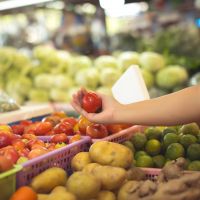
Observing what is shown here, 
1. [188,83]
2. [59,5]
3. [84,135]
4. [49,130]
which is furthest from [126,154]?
[59,5]

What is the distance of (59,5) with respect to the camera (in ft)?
19.3

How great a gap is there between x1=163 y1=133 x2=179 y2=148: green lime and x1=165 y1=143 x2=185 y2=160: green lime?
57mm

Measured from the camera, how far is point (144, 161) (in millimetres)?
1989

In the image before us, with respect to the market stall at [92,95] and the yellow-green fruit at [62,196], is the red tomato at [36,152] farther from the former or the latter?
the yellow-green fruit at [62,196]

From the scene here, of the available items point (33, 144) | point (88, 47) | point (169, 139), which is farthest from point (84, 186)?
point (88, 47)

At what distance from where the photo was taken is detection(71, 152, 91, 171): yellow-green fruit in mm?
1806

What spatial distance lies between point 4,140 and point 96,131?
1.60 ft

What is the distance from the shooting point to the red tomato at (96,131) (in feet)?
6.99

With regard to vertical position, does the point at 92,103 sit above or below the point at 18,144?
above

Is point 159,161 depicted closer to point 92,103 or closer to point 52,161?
point 92,103

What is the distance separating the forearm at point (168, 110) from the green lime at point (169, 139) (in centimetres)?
25

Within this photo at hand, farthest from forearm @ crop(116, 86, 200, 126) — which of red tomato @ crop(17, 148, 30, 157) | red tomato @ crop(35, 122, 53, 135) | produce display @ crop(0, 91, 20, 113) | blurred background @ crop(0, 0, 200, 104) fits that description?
blurred background @ crop(0, 0, 200, 104)

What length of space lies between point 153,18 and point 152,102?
4786 mm

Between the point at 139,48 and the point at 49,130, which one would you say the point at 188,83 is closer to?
the point at 139,48
